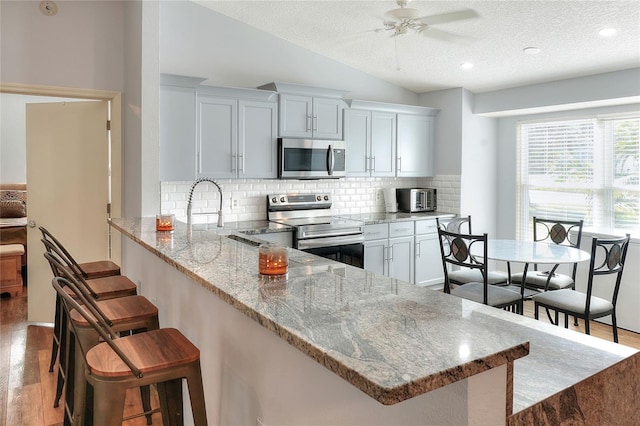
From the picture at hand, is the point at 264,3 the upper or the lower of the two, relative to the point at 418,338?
upper

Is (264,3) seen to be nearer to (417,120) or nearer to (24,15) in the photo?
(24,15)

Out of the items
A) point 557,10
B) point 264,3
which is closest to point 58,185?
point 264,3

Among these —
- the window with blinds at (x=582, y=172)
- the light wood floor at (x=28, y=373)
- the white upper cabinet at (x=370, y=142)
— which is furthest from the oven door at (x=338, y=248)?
the window with blinds at (x=582, y=172)

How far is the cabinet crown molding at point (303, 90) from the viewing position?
15.6 feet

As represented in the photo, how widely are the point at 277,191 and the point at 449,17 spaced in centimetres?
236

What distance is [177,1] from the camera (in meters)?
4.46

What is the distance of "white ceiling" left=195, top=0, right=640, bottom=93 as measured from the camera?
12.3 feet

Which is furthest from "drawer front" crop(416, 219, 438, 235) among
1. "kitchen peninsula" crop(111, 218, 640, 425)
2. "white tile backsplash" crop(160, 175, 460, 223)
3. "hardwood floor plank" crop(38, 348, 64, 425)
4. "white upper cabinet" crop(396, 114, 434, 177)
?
"hardwood floor plank" crop(38, 348, 64, 425)

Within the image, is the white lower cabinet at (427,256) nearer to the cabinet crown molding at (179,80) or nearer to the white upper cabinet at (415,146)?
the white upper cabinet at (415,146)

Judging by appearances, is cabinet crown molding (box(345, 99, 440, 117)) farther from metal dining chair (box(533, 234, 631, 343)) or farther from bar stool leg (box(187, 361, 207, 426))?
bar stool leg (box(187, 361, 207, 426))

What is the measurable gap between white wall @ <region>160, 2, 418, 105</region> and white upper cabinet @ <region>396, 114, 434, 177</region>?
2.56 ft

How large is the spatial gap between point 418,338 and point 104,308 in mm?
1755

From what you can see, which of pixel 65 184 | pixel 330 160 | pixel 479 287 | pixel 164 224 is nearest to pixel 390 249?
pixel 330 160

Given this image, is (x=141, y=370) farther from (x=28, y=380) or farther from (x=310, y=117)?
(x=310, y=117)
